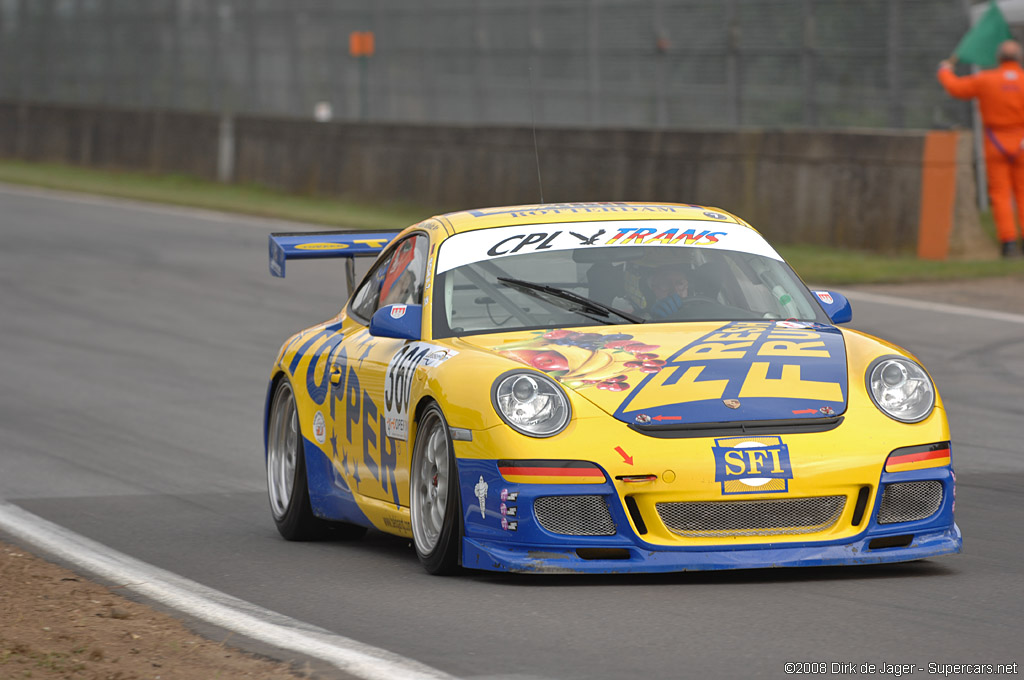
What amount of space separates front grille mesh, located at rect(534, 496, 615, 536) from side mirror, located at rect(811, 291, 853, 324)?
5.63 feet

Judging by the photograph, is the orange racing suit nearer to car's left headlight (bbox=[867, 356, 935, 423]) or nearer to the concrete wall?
the concrete wall

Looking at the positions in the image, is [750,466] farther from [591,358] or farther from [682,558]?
[591,358]

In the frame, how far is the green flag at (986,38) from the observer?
2028 cm

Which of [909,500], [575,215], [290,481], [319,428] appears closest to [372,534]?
[290,481]

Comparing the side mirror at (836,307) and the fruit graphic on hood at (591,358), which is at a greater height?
the side mirror at (836,307)

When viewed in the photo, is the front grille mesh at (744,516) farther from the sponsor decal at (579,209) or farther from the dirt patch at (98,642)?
the sponsor decal at (579,209)

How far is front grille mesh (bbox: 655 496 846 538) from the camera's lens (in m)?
6.25

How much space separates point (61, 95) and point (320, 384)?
38.0m

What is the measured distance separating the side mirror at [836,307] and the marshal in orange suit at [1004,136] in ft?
39.2

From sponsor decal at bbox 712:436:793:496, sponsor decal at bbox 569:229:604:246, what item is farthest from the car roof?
sponsor decal at bbox 712:436:793:496

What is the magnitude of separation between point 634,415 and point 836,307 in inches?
65.6

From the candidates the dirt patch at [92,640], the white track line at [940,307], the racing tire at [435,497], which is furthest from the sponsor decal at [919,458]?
the white track line at [940,307]

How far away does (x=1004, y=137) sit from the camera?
755 inches

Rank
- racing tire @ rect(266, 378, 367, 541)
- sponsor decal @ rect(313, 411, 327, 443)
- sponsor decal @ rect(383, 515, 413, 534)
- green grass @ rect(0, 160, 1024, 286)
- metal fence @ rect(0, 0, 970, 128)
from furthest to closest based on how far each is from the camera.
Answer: metal fence @ rect(0, 0, 970, 128), green grass @ rect(0, 160, 1024, 286), racing tire @ rect(266, 378, 367, 541), sponsor decal @ rect(313, 411, 327, 443), sponsor decal @ rect(383, 515, 413, 534)
